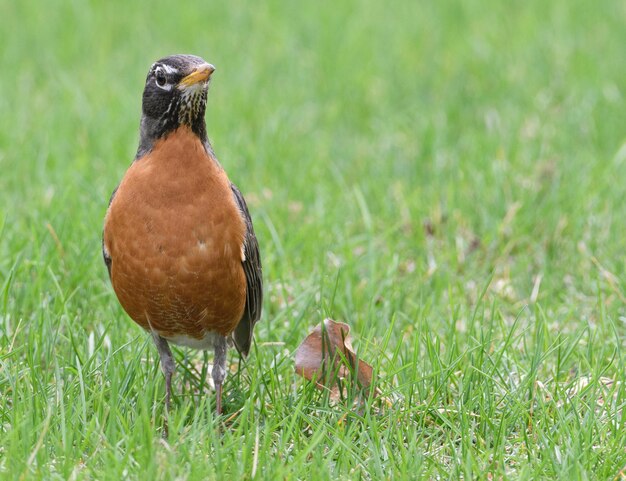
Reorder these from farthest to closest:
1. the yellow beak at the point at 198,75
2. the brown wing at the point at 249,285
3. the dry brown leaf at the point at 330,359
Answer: the brown wing at the point at 249,285
the dry brown leaf at the point at 330,359
the yellow beak at the point at 198,75

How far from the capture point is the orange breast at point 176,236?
388 centimetres

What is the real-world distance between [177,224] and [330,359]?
0.75 metres

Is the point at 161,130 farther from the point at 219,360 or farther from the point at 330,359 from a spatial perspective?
the point at 330,359

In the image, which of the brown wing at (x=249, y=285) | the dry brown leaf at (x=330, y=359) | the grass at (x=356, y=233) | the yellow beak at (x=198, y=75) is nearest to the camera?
the grass at (x=356, y=233)

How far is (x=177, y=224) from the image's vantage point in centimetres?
387

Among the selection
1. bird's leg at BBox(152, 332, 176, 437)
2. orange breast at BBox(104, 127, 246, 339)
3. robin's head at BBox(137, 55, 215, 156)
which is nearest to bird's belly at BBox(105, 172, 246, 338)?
orange breast at BBox(104, 127, 246, 339)

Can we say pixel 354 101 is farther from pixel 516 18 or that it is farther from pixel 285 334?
pixel 285 334

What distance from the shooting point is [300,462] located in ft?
11.0

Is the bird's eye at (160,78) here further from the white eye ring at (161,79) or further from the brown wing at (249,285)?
the brown wing at (249,285)

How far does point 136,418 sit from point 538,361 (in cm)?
147

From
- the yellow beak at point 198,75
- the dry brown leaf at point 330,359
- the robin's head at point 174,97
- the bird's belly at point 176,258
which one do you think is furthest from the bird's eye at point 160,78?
the dry brown leaf at point 330,359

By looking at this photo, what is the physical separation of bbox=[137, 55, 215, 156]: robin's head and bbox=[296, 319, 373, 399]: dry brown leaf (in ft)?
2.85

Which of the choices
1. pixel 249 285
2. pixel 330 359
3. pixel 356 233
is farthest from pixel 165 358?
pixel 356 233

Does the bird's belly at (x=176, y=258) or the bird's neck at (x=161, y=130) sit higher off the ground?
the bird's neck at (x=161, y=130)
